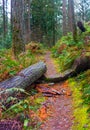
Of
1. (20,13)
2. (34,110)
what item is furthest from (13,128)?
(20,13)

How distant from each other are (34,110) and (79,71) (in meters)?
3.86

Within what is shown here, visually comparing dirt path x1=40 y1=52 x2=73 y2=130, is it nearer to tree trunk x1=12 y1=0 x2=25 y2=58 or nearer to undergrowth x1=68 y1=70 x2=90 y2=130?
undergrowth x1=68 y1=70 x2=90 y2=130

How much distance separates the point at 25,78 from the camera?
29.0 feet

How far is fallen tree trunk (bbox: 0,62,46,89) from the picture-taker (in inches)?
320

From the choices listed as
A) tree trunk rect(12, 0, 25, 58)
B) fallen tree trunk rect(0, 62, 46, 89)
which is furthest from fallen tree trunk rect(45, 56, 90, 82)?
tree trunk rect(12, 0, 25, 58)

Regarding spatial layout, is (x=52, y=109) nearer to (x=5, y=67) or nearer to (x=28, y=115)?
(x=28, y=115)

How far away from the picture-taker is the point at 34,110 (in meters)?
7.40

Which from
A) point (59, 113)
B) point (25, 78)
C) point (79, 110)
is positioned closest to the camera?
point (79, 110)

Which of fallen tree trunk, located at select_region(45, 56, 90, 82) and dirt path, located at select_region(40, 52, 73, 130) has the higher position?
fallen tree trunk, located at select_region(45, 56, 90, 82)

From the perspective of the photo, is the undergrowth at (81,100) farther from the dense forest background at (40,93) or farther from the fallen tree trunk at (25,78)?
the fallen tree trunk at (25,78)

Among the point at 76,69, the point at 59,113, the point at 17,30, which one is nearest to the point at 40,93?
the point at 59,113

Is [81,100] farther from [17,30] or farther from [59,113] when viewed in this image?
[17,30]

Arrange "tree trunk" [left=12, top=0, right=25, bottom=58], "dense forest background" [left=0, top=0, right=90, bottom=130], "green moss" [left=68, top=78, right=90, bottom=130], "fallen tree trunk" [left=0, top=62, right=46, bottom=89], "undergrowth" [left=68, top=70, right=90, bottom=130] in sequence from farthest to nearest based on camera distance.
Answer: "tree trunk" [left=12, top=0, right=25, bottom=58] < "fallen tree trunk" [left=0, top=62, right=46, bottom=89] < "dense forest background" [left=0, top=0, right=90, bottom=130] < "undergrowth" [left=68, top=70, right=90, bottom=130] < "green moss" [left=68, top=78, right=90, bottom=130]

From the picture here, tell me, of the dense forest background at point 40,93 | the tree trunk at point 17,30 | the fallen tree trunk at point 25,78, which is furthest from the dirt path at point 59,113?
the tree trunk at point 17,30
